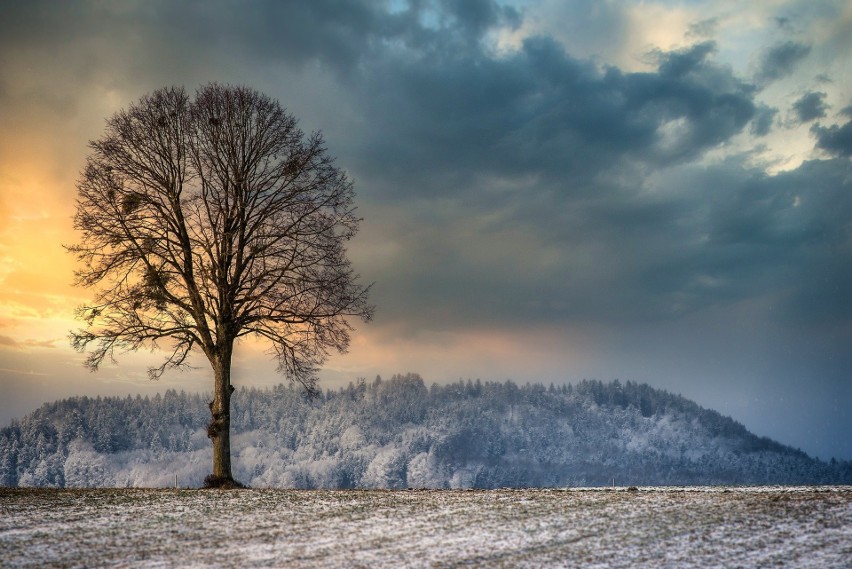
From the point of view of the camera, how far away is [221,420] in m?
26.9

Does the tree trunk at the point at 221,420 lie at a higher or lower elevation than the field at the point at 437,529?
higher

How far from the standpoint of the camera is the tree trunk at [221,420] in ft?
86.3

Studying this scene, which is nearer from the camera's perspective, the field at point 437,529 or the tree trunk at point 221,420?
the field at point 437,529

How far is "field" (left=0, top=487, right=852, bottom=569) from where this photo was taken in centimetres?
1262

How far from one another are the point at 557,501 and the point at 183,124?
18.9 m

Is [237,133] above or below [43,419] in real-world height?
above

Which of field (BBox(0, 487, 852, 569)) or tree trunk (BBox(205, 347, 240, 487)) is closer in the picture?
field (BBox(0, 487, 852, 569))

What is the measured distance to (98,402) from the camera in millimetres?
175125

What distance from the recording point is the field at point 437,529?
497 inches

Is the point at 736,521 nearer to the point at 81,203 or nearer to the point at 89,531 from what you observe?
the point at 89,531

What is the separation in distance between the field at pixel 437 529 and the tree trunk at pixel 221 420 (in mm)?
5275

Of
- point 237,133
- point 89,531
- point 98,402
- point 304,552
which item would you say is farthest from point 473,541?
point 98,402

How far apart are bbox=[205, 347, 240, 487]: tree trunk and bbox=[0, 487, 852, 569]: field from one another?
17.3ft

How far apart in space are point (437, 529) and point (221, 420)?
46.2 ft
